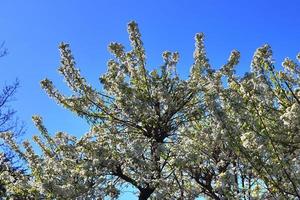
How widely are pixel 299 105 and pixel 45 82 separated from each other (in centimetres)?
673

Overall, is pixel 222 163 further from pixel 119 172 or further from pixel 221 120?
pixel 221 120

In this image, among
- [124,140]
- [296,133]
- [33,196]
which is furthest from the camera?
[124,140]

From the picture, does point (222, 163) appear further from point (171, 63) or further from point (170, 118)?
point (171, 63)

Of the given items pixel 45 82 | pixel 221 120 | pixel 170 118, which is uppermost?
pixel 45 82

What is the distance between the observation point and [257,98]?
906 cm

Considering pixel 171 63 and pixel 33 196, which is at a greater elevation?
pixel 171 63

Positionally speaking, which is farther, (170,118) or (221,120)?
(170,118)

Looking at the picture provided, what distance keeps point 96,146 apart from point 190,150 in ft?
7.87

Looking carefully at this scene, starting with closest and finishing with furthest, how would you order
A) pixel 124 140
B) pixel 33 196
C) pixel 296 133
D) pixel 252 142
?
pixel 252 142 → pixel 296 133 → pixel 33 196 → pixel 124 140

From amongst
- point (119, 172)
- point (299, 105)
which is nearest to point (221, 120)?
point (299, 105)

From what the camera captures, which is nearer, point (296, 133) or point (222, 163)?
point (296, 133)

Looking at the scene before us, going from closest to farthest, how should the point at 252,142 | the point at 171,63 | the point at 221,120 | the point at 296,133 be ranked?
the point at 221,120 < the point at 252,142 < the point at 296,133 < the point at 171,63

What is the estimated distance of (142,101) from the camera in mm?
11703

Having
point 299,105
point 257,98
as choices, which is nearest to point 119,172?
point 257,98
